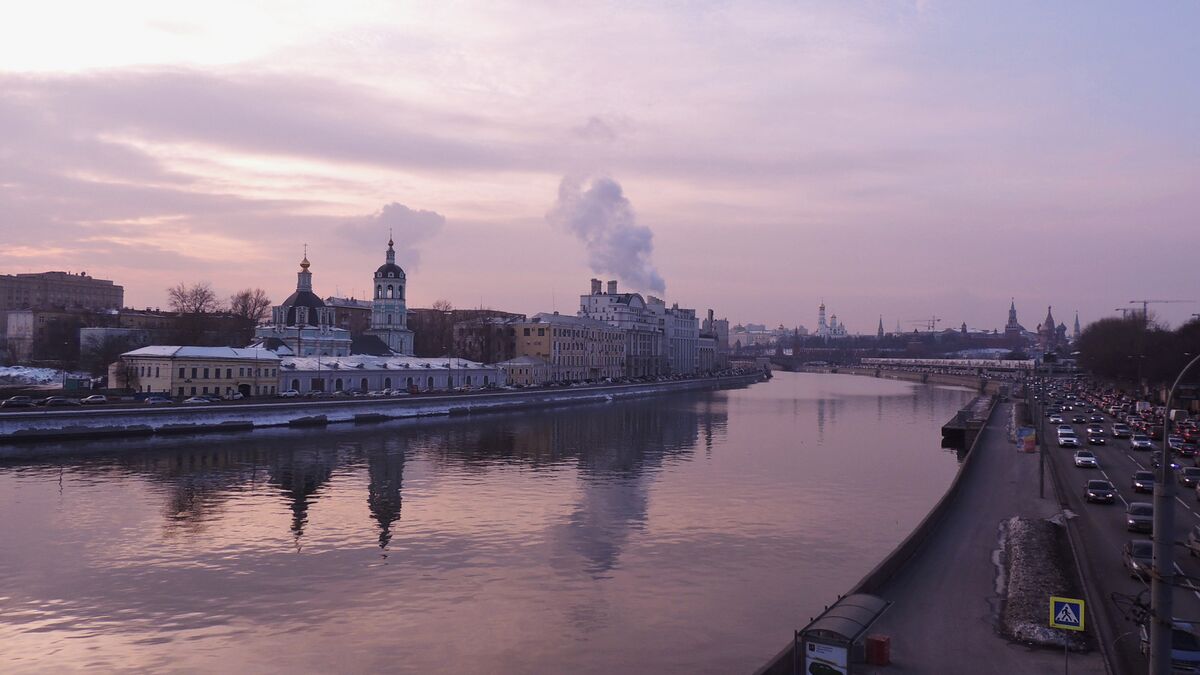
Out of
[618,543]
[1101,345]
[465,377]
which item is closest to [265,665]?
[618,543]

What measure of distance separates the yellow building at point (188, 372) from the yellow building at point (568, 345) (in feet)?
117

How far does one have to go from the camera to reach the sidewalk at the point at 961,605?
11.9m

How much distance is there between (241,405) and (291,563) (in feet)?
99.5

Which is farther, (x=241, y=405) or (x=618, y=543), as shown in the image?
(x=241, y=405)

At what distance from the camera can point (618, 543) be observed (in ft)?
70.1

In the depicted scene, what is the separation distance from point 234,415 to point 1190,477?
4234cm

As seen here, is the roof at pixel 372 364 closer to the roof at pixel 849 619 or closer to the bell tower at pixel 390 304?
the bell tower at pixel 390 304

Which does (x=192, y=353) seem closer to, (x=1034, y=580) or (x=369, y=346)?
(x=369, y=346)

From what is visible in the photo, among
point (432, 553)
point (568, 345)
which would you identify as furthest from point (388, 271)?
point (432, 553)

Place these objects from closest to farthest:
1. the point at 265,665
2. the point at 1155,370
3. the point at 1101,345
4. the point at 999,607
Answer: the point at 265,665
the point at 999,607
the point at 1155,370
the point at 1101,345

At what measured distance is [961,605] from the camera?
14531mm

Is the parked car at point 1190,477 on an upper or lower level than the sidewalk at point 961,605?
upper

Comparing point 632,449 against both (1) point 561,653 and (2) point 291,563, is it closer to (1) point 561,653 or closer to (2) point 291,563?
(2) point 291,563

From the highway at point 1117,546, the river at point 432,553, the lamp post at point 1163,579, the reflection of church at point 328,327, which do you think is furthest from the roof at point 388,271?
the lamp post at point 1163,579
